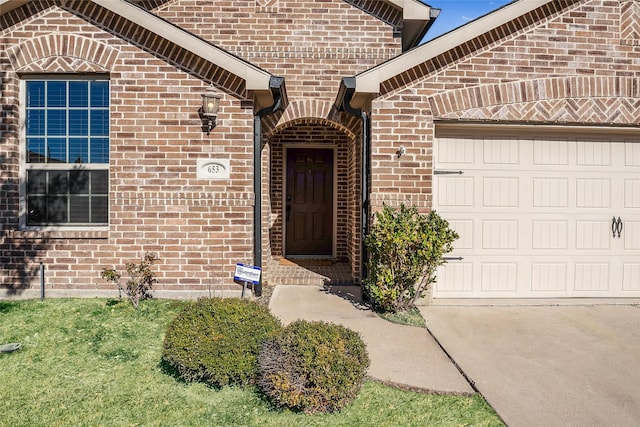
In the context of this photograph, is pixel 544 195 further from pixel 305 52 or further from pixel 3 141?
pixel 3 141

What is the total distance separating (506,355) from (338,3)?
628cm

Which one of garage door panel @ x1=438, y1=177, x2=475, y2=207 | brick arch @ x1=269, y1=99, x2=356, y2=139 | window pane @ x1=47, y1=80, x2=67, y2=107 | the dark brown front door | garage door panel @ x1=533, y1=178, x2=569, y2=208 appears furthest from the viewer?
the dark brown front door

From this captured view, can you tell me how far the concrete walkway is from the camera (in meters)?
3.53

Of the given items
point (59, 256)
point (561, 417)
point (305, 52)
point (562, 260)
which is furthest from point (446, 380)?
point (305, 52)

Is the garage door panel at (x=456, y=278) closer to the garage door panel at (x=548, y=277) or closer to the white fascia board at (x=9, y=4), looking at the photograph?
the garage door panel at (x=548, y=277)

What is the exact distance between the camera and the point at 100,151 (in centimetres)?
587

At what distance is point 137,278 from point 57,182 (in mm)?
1825

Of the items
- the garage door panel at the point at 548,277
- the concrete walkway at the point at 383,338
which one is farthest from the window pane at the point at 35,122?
the garage door panel at the point at 548,277

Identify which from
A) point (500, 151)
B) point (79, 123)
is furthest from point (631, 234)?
point (79, 123)

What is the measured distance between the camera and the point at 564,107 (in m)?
5.79

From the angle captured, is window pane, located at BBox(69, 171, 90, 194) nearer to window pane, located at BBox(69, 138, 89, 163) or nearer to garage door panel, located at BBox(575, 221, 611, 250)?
window pane, located at BBox(69, 138, 89, 163)

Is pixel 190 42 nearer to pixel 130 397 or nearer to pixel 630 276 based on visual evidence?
pixel 130 397

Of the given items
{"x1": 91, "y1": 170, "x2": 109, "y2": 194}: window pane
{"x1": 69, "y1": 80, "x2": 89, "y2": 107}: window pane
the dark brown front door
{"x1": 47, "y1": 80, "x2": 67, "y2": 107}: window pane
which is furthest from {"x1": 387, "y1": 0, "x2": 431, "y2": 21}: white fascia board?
{"x1": 91, "y1": 170, "x2": 109, "y2": 194}: window pane

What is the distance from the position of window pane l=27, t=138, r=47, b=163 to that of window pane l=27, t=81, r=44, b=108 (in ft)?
1.67
